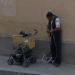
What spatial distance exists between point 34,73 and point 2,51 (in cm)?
168

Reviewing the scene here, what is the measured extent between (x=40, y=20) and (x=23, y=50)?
934mm

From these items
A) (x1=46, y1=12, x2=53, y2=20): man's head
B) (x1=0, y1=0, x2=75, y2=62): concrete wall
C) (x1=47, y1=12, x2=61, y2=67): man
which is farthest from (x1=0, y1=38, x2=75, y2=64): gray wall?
(x1=46, y1=12, x2=53, y2=20): man's head

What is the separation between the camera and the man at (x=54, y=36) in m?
7.80

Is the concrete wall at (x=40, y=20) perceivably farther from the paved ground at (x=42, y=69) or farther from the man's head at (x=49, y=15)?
the paved ground at (x=42, y=69)

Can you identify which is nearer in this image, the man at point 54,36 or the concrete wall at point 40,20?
the man at point 54,36

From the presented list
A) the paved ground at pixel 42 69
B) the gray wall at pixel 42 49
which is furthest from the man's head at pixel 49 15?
the paved ground at pixel 42 69

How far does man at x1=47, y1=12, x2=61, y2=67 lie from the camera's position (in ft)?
25.6

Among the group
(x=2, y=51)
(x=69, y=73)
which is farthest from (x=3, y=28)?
(x=69, y=73)

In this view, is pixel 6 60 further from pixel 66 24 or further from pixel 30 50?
pixel 66 24

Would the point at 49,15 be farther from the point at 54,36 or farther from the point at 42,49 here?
the point at 42,49

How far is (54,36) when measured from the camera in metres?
7.84

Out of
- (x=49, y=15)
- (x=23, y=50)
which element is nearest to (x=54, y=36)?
(x=49, y=15)

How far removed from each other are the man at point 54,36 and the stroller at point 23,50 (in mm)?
475

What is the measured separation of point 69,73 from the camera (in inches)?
293
